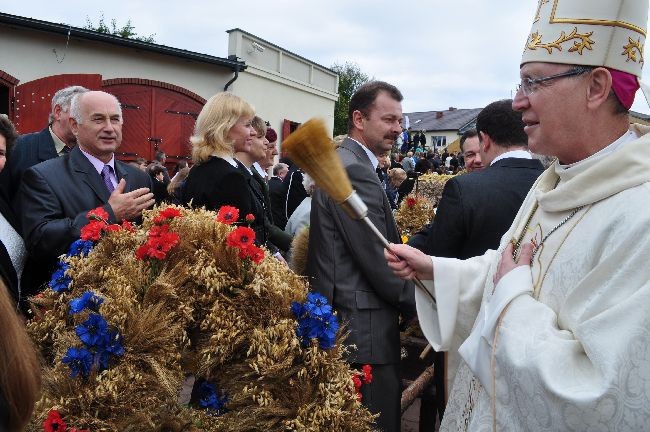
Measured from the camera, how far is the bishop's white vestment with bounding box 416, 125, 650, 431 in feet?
4.31

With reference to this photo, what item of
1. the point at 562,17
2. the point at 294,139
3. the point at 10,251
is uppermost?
the point at 562,17

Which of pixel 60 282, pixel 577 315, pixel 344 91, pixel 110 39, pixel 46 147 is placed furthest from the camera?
pixel 344 91

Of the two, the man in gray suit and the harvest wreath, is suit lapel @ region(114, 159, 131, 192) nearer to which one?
the man in gray suit

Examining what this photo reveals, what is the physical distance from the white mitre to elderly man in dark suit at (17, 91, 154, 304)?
2023 mm

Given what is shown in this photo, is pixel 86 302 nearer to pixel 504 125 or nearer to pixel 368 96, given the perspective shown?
pixel 368 96

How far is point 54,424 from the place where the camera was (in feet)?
5.17

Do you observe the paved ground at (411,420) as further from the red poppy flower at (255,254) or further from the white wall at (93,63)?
the white wall at (93,63)

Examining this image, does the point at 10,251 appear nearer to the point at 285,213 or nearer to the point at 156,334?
the point at 156,334

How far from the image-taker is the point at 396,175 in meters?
8.68

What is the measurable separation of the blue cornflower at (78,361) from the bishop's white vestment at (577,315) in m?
1.16

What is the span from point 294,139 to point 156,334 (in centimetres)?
82

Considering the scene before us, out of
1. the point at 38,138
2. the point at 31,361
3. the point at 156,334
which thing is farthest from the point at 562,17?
the point at 38,138

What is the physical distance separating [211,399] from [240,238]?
542 millimetres

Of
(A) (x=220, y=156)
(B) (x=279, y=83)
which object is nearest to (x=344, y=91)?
(B) (x=279, y=83)
